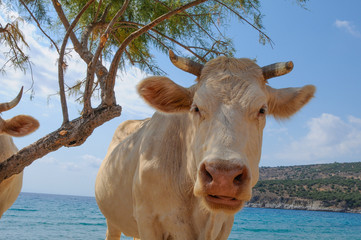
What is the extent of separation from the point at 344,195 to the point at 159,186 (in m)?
57.2

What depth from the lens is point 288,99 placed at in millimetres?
2691

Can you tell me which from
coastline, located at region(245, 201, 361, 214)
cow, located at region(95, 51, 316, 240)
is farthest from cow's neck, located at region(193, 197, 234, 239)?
coastline, located at region(245, 201, 361, 214)

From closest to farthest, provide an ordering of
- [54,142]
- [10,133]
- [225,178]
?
[225,178], [54,142], [10,133]

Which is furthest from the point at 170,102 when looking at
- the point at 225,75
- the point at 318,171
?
the point at 318,171

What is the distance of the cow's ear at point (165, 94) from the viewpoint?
8.34 ft

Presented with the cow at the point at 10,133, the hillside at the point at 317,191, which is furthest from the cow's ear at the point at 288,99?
the hillside at the point at 317,191

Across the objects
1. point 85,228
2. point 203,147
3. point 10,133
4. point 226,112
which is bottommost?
point 85,228

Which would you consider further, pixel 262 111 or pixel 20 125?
pixel 20 125

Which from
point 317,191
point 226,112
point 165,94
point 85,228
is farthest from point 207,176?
point 317,191

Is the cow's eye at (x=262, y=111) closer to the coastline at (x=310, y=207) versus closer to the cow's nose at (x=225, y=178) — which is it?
the cow's nose at (x=225, y=178)

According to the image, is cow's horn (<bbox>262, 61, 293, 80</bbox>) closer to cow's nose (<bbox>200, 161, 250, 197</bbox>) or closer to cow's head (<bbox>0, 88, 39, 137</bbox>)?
cow's nose (<bbox>200, 161, 250, 197</bbox>)

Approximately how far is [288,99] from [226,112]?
30.2 inches

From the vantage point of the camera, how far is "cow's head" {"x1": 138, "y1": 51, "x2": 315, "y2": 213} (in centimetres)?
189

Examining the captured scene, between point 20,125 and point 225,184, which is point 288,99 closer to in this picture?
point 225,184
